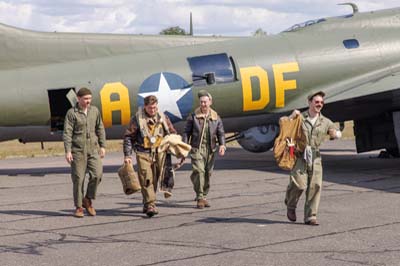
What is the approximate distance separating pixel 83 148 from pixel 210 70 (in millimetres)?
5665

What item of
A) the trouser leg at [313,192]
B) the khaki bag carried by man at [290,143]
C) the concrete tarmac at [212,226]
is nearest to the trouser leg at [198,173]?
the concrete tarmac at [212,226]

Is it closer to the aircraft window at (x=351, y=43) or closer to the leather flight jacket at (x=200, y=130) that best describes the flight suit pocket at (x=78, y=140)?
the leather flight jacket at (x=200, y=130)

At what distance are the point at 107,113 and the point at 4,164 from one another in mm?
6518

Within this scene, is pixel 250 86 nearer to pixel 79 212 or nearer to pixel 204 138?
pixel 204 138

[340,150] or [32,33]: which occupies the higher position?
[32,33]

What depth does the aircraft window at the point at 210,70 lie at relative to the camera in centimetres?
1662

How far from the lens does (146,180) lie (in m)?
11.4

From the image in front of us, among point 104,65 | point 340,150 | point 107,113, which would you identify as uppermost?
point 104,65

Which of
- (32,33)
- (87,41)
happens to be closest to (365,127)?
(87,41)

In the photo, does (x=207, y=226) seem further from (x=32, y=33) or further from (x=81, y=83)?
(x=32, y=33)

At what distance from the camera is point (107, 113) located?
15977mm

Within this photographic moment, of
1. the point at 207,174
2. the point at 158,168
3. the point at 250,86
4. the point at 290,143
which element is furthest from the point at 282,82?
the point at 290,143

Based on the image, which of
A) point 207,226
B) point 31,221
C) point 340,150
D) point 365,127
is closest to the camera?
point 207,226

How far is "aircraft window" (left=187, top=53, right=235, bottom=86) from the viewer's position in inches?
655
